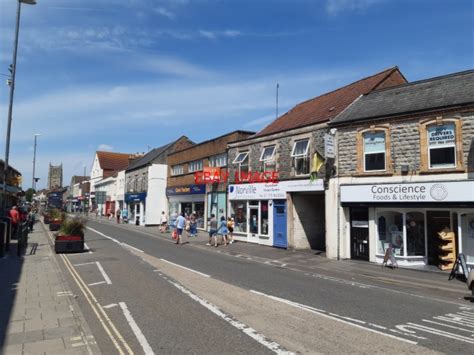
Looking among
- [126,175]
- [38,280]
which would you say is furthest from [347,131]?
[126,175]

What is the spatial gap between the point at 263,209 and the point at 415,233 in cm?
928

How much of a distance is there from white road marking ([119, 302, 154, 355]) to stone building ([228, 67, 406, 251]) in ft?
40.8

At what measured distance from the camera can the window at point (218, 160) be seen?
92.3ft

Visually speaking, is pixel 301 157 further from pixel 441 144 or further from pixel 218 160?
pixel 218 160

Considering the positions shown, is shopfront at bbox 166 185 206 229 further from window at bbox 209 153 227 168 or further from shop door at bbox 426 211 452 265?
shop door at bbox 426 211 452 265

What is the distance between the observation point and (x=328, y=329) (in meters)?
6.74

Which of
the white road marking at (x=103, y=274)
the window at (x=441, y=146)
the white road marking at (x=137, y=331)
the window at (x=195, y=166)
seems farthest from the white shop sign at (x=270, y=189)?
the white road marking at (x=137, y=331)

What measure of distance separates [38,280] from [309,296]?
23.4 feet

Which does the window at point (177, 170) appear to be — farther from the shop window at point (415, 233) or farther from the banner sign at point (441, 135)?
the banner sign at point (441, 135)

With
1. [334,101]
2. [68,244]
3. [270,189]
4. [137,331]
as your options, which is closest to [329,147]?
[334,101]

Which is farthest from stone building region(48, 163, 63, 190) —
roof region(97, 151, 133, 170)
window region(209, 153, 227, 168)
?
window region(209, 153, 227, 168)

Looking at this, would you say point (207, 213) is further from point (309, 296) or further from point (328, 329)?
point (328, 329)

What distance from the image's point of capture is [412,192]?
1513cm

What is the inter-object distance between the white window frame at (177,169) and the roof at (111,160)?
33.7 metres
